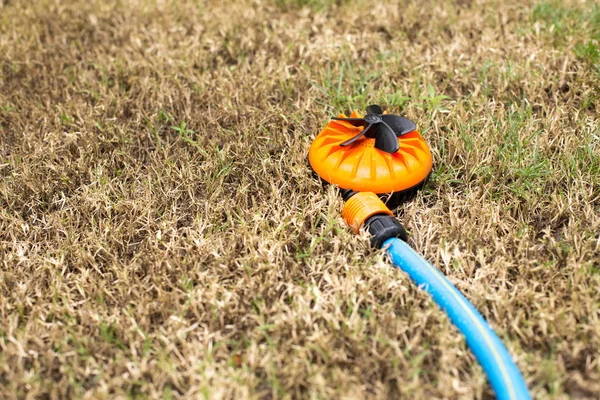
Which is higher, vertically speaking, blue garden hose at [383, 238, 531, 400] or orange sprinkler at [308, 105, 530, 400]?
orange sprinkler at [308, 105, 530, 400]

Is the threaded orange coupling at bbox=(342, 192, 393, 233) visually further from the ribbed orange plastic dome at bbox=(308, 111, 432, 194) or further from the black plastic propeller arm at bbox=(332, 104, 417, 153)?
the black plastic propeller arm at bbox=(332, 104, 417, 153)

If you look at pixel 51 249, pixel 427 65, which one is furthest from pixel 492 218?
pixel 51 249

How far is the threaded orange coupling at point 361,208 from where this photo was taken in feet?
7.29

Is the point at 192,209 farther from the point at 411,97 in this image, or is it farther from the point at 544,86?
the point at 544,86

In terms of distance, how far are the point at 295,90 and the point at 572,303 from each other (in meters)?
1.61

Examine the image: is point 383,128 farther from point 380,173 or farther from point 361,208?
point 361,208

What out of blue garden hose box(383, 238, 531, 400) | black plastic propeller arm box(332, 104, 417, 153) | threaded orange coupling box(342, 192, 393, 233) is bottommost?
blue garden hose box(383, 238, 531, 400)

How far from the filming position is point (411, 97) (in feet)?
9.62

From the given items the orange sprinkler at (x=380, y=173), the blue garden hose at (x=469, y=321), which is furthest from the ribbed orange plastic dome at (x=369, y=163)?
the blue garden hose at (x=469, y=321)

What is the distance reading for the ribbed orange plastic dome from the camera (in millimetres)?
2311

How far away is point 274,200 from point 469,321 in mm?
908

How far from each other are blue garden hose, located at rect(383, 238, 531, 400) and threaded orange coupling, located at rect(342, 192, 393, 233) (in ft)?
0.37

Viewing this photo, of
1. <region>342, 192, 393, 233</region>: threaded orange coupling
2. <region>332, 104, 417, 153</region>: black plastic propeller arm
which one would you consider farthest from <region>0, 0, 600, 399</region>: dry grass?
<region>332, 104, 417, 153</region>: black plastic propeller arm

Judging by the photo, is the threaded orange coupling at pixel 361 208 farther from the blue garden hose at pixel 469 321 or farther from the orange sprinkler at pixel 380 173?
the blue garden hose at pixel 469 321
